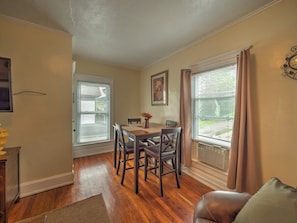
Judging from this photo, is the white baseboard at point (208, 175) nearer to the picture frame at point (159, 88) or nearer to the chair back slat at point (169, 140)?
the chair back slat at point (169, 140)

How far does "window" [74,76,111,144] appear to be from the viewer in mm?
3562

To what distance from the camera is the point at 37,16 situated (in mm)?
1915

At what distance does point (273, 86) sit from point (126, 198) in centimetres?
235

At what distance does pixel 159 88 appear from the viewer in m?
3.59

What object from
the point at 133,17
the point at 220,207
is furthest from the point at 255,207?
the point at 133,17

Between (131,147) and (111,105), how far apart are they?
176cm

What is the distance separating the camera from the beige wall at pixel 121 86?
3.71 meters

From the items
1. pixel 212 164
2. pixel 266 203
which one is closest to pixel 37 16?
pixel 266 203

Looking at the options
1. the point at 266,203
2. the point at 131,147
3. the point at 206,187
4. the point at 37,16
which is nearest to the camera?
the point at 266,203

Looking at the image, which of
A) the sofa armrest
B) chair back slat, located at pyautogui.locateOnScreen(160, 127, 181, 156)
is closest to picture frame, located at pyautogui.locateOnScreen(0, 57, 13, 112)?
chair back slat, located at pyautogui.locateOnScreen(160, 127, 181, 156)

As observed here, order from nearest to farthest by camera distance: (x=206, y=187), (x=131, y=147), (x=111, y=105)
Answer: (x=206, y=187) → (x=131, y=147) → (x=111, y=105)

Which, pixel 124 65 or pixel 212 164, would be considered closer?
pixel 212 164

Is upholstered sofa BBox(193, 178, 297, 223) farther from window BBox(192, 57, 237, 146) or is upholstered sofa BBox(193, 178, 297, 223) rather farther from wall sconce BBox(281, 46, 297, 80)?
window BBox(192, 57, 237, 146)

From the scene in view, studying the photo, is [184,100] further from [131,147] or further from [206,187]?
[206,187]
